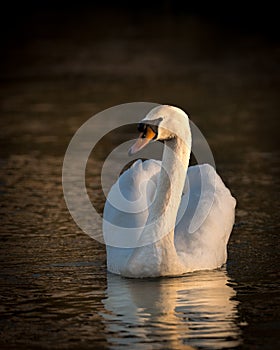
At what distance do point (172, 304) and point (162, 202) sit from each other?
110 centimetres

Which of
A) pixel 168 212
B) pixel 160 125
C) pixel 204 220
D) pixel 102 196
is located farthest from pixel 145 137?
pixel 102 196

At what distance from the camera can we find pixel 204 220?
1023cm

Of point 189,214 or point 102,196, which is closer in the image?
point 189,214

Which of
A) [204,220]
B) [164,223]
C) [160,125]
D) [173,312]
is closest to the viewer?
[173,312]

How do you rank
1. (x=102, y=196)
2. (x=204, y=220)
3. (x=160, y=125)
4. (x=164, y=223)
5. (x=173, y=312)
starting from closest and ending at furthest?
(x=173, y=312), (x=160, y=125), (x=164, y=223), (x=204, y=220), (x=102, y=196)

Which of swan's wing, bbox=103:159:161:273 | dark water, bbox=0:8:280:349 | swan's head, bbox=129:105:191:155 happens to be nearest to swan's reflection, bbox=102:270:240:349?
dark water, bbox=0:8:280:349

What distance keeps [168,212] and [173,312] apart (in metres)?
1.21

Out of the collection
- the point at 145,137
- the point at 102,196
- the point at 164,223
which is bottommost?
the point at 164,223

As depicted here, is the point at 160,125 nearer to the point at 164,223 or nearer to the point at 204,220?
the point at 164,223

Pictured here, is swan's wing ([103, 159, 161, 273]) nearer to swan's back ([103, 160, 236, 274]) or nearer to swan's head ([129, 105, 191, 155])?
swan's back ([103, 160, 236, 274])

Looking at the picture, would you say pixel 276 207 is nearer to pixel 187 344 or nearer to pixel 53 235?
pixel 53 235

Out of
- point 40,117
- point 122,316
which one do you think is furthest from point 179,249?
point 40,117

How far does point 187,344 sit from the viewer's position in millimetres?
7750

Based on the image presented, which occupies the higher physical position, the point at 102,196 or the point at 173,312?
the point at 102,196
